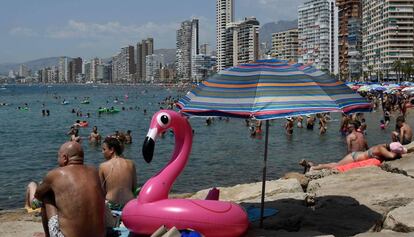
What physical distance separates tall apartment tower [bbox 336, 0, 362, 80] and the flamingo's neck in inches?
5293

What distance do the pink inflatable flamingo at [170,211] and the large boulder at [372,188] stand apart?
2.22 meters

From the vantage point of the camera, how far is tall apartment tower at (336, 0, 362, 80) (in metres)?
137

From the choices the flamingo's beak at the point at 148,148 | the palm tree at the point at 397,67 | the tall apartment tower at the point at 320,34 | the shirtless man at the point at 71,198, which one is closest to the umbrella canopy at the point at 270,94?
the flamingo's beak at the point at 148,148

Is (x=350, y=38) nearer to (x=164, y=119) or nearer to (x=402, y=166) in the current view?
(x=402, y=166)

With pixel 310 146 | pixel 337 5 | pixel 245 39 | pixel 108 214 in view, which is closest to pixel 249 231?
pixel 108 214

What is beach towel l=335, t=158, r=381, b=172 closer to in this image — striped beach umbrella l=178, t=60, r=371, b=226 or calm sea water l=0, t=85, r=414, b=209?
calm sea water l=0, t=85, r=414, b=209

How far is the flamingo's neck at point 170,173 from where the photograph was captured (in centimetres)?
520

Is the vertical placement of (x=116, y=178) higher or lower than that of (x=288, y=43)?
lower

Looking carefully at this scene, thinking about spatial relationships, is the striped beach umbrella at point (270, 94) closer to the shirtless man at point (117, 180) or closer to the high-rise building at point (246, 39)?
the shirtless man at point (117, 180)

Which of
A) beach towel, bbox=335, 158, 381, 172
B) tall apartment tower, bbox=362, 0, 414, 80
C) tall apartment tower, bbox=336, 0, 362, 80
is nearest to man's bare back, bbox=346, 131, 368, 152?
beach towel, bbox=335, 158, 381, 172

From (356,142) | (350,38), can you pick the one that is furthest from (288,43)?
(356,142)

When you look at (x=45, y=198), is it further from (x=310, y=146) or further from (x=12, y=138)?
(x=12, y=138)

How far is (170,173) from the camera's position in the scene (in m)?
5.36

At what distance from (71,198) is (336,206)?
365 centimetres
